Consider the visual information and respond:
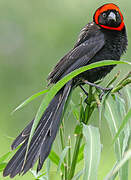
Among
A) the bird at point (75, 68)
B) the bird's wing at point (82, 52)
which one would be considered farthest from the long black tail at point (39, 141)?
the bird's wing at point (82, 52)

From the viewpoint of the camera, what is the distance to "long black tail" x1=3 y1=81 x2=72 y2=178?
4.05ft

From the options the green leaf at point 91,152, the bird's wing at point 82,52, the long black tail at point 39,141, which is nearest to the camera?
the green leaf at point 91,152

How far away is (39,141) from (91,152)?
9.3 inches

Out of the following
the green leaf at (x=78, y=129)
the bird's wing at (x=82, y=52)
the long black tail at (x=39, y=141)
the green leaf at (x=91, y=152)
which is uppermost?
the bird's wing at (x=82, y=52)

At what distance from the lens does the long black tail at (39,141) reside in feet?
4.05

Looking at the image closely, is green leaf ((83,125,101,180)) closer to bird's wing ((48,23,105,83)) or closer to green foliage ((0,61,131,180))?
green foliage ((0,61,131,180))

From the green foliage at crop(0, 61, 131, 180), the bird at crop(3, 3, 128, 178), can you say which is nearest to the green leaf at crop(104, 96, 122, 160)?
the green foliage at crop(0, 61, 131, 180)

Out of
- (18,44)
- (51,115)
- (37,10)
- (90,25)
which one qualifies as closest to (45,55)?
(18,44)

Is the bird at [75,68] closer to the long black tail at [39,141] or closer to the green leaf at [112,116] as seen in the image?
the long black tail at [39,141]

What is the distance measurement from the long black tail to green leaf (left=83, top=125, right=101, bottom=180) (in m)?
0.13

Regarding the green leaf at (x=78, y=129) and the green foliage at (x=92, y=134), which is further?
the green leaf at (x=78, y=129)

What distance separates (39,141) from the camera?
1.35 meters

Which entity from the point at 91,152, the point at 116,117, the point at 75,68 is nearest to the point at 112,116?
the point at 116,117

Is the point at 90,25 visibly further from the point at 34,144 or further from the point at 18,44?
the point at 18,44
